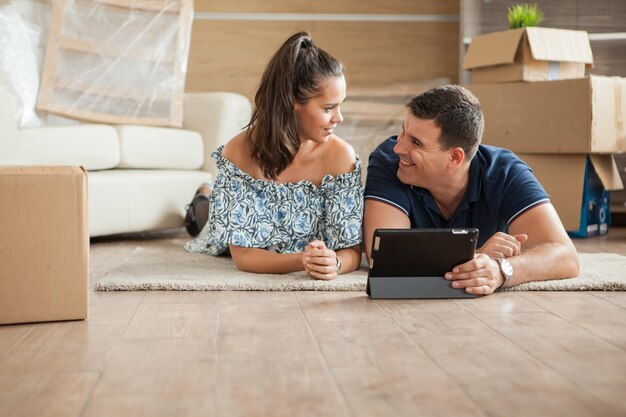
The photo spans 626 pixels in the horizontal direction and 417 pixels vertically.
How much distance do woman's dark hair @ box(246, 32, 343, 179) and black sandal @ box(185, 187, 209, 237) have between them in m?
0.85

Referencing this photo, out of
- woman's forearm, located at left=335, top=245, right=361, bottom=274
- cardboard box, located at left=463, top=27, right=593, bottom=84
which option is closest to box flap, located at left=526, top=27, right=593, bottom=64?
cardboard box, located at left=463, top=27, right=593, bottom=84

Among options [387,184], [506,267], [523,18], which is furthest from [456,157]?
[523,18]

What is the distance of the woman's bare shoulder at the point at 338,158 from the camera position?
7.55 feet

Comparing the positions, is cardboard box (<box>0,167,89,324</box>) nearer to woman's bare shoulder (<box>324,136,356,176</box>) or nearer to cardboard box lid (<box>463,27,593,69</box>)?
woman's bare shoulder (<box>324,136,356,176</box>)

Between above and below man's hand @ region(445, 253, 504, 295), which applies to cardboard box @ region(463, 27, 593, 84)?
above

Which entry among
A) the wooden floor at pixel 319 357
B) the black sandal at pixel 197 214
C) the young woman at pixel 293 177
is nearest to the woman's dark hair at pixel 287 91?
the young woman at pixel 293 177

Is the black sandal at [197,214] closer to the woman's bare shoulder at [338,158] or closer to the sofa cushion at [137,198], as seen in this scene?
the sofa cushion at [137,198]

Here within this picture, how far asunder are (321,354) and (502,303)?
2.02 ft

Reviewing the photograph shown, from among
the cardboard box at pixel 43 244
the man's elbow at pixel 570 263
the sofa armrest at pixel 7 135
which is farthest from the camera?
the sofa armrest at pixel 7 135

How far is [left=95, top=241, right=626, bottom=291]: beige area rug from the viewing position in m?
2.02

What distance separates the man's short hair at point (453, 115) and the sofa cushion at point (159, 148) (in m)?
1.43

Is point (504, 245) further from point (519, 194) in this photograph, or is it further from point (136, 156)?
point (136, 156)

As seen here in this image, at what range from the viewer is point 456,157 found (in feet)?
7.01

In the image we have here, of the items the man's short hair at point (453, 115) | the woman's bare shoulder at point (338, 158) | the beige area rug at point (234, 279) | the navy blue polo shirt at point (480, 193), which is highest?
the man's short hair at point (453, 115)
